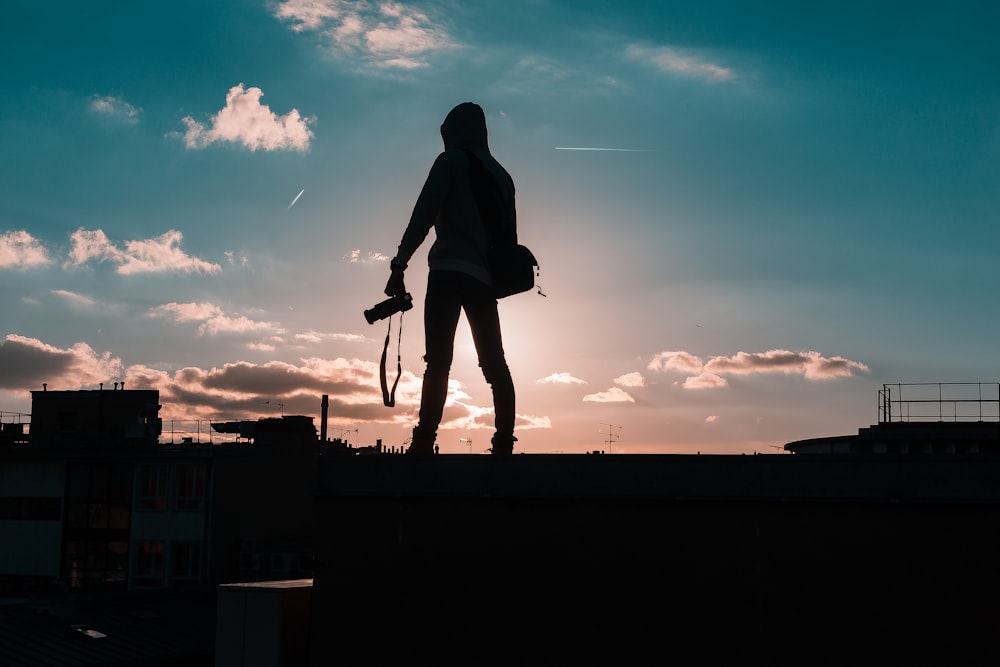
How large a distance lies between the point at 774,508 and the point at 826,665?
5.00 feet

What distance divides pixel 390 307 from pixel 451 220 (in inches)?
49.8

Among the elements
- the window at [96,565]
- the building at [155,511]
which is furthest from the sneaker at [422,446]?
the window at [96,565]

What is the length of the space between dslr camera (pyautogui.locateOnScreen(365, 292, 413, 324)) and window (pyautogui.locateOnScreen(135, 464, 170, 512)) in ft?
121

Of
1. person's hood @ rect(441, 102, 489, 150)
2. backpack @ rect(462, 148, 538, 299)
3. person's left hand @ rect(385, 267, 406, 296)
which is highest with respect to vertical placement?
person's hood @ rect(441, 102, 489, 150)

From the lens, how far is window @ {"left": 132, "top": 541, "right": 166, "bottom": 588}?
45.8m

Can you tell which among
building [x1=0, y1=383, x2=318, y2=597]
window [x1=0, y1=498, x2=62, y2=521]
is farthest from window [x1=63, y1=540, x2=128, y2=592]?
window [x1=0, y1=498, x2=62, y2=521]

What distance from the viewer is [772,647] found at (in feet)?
32.8

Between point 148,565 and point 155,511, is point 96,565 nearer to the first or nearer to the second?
point 148,565

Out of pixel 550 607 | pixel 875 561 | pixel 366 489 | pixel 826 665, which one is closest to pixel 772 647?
pixel 826 665

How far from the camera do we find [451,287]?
482 inches

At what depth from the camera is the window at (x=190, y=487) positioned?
1786 inches

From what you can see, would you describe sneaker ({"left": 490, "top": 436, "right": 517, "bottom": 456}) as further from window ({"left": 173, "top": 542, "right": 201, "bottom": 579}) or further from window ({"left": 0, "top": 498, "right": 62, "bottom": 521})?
window ({"left": 0, "top": 498, "right": 62, "bottom": 521})

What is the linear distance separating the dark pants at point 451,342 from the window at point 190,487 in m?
35.5

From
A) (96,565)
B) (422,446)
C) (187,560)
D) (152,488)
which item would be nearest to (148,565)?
(187,560)
